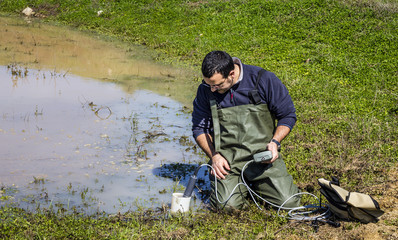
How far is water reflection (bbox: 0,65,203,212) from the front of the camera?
5680 millimetres

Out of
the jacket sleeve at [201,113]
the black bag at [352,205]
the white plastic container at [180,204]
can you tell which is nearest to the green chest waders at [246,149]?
the jacket sleeve at [201,113]

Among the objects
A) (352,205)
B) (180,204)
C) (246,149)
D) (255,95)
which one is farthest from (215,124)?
(352,205)

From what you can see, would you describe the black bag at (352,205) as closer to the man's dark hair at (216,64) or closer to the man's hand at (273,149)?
the man's hand at (273,149)

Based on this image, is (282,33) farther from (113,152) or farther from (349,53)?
(113,152)

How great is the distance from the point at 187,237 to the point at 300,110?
471 cm

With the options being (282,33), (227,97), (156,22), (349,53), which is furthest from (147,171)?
(156,22)

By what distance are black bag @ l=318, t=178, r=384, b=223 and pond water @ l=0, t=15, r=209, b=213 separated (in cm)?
155

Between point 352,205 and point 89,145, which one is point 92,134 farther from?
point 352,205

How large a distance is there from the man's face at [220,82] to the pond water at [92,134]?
4.46ft

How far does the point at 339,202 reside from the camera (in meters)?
4.73

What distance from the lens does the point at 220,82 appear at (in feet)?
16.3

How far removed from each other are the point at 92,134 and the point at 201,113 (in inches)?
108

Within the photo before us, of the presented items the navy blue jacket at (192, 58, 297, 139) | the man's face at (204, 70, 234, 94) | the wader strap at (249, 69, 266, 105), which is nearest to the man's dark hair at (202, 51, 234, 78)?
the man's face at (204, 70, 234, 94)

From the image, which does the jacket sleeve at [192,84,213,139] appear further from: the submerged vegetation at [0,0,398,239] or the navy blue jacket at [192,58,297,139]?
the submerged vegetation at [0,0,398,239]
